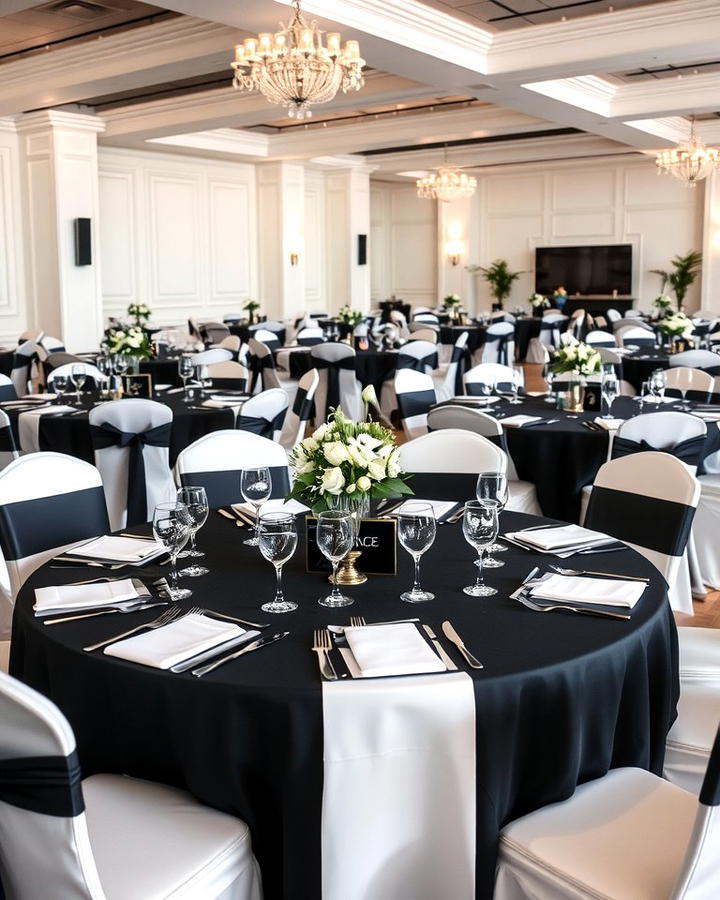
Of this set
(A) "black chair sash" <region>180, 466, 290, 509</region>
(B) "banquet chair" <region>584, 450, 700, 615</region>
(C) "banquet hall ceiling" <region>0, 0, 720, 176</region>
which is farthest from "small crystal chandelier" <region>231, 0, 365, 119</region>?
(B) "banquet chair" <region>584, 450, 700, 615</region>

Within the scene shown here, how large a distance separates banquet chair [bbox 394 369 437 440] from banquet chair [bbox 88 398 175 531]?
5.25 ft

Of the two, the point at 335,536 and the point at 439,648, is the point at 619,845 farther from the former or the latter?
the point at 335,536

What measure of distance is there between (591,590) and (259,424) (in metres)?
3.40

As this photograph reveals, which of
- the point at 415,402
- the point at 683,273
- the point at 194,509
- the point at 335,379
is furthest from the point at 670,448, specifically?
the point at 683,273

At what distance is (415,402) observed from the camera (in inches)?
252

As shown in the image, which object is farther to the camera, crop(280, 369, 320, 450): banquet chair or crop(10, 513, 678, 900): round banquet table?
crop(280, 369, 320, 450): banquet chair

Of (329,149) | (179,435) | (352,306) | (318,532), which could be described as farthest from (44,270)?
(318,532)

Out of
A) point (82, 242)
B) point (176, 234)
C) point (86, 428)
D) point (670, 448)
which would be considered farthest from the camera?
point (176, 234)

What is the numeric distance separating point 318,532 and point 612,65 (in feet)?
27.1

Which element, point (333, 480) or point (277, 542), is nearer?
point (277, 542)

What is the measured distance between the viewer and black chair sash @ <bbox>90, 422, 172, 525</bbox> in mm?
5285

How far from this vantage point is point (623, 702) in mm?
2232

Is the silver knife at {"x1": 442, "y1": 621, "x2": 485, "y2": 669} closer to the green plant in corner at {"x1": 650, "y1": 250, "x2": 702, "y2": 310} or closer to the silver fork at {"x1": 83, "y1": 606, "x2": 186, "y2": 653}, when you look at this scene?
the silver fork at {"x1": 83, "y1": 606, "x2": 186, "y2": 653}

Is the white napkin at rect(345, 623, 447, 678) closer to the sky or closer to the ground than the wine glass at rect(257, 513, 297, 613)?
closer to the ground
